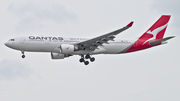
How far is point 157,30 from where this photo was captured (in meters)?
58.3

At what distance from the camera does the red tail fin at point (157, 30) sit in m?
57.1

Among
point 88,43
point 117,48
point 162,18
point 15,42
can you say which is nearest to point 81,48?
point 88,43

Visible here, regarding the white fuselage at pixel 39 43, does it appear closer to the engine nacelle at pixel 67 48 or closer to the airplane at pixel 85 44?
the airplane at pixel 85 44

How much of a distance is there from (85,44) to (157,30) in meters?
14.0

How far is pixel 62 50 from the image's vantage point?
49.9m

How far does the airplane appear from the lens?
50.1 metres

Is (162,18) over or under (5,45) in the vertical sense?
over

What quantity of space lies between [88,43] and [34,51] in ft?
25.9

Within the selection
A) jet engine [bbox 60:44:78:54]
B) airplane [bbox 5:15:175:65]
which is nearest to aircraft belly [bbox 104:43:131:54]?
airplane [bbox 5:15:175:65]

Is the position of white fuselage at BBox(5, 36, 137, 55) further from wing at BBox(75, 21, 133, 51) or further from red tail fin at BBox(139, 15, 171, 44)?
red tail fin at BBox(139, 15, 171, 44)

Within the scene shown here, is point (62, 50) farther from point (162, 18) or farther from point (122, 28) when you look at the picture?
point (162, 18)

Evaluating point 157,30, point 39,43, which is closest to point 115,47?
point 157,30

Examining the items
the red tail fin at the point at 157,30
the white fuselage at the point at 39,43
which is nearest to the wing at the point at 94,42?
the white fuselage at the point at 39,43

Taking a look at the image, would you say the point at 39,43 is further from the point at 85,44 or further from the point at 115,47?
the point at 115,47
